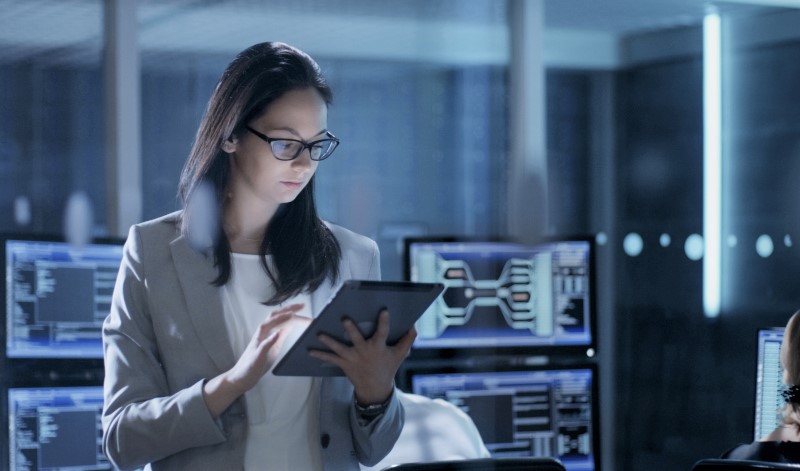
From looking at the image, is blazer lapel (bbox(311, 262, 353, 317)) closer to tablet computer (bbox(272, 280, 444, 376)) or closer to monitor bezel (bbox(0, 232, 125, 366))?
tablet computer (bbox(272, 280, 444, 376))

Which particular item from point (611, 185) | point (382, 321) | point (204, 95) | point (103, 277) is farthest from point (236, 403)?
point (611, 185)

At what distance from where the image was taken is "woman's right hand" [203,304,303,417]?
1.33 metres

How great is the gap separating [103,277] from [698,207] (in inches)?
89.1

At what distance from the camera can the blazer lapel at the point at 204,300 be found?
1445mm

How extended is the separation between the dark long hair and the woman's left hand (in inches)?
5.7

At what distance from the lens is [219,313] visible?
57.8 inches

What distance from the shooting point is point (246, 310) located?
151 centimetres

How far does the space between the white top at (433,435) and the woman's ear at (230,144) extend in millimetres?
1252

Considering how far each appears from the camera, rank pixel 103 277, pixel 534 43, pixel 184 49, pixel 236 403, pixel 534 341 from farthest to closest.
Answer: pixel 534 43
pixel 534 341
pixel 184 49
pixel 103 277
pixel 236 403

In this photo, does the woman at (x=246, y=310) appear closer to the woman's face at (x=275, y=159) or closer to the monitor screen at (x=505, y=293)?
the woman's face at (x=275, y=159)

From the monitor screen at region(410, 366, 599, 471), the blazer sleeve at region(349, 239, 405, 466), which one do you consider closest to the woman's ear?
the blazer sleeve at region(349, 239, 405, 466)

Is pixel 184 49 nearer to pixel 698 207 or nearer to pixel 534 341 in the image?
pixel 534 341

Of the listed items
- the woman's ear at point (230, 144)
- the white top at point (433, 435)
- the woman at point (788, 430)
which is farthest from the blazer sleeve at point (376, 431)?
the white top at point (433, 435)

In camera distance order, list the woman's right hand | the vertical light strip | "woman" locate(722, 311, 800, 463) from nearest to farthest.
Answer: the woman's right hand < "woman" locate(722, 311, 800, 463) < the vertical light strip
